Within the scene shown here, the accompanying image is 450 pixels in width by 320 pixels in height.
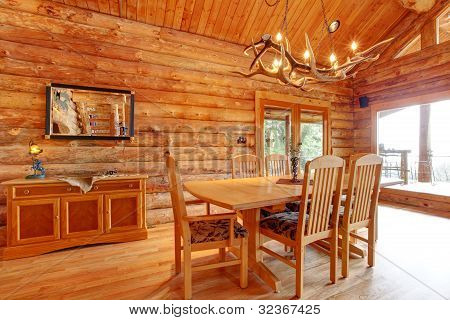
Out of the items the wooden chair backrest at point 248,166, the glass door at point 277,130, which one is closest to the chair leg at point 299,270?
the wooden chair backrest at point 248,166

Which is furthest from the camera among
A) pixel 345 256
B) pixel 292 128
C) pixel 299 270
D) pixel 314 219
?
pixel 292 128

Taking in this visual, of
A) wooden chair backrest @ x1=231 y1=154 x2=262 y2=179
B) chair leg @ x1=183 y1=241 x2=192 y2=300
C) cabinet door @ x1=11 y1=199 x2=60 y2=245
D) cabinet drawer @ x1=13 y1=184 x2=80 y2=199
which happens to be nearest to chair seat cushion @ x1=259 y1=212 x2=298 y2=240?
chair leg @ x1=183 y1=241 x2=192 y2=300

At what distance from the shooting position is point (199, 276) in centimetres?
201

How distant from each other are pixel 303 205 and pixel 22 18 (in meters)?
3.74

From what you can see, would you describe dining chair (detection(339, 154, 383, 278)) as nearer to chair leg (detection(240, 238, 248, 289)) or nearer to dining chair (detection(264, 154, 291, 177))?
chair leg (detection(240, 238, 248, 289))

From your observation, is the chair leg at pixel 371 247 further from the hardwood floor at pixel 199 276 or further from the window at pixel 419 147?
the window at pixel 419 147

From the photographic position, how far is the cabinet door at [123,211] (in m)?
2.67

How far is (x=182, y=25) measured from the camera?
3.47 m

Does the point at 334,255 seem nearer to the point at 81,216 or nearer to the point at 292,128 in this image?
the point at 81,216

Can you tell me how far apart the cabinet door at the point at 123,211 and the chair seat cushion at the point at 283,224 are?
1606 millimetres

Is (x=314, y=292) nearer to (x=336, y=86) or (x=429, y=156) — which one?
(x=336, y=86)

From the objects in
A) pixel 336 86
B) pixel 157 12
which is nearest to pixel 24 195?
pixel 157 12

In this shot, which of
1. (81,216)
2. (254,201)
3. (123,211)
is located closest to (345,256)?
(254,201)

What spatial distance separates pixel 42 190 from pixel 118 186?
733 mm
